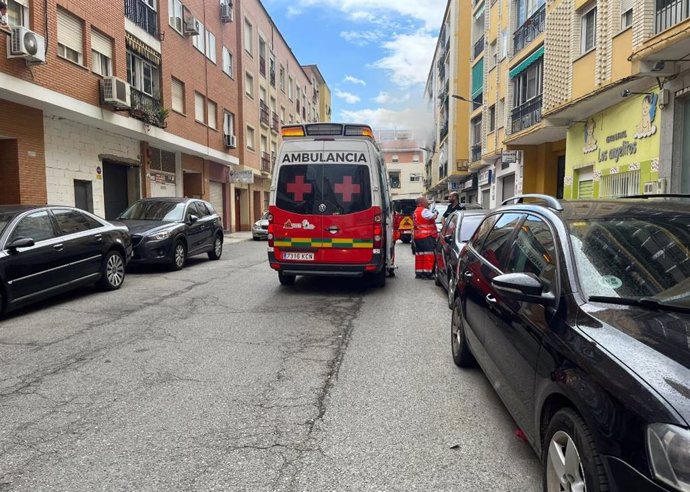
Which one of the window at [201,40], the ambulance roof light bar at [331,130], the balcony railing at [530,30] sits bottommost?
the ambulance roof light bar at [331,130]

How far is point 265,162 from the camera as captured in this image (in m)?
35.9

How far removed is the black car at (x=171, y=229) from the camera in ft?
34.6

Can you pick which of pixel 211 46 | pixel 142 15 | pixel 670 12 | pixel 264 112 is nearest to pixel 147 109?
pixel 142 15

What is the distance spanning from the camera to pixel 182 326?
Answer: 623cm

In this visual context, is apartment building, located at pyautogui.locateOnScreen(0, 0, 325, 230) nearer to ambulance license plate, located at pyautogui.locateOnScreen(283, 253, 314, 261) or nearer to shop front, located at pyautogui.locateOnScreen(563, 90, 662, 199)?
ambulance license plate, located at pyautogui.locateOnScreen(283, 253, 314, 261)

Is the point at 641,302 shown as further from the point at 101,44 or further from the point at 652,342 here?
the point at 101,44

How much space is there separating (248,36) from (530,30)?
19.2 metres

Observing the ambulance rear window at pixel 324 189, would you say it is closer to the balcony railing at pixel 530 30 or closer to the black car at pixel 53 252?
the black car at pixel 53 252

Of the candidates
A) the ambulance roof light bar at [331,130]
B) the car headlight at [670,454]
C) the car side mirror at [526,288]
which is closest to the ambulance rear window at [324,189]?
the ambulance roof light bar at [331,130]

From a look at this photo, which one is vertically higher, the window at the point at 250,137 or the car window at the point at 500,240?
the window at the point at 250,137

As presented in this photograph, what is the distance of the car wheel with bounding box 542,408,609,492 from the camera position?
1.92 m

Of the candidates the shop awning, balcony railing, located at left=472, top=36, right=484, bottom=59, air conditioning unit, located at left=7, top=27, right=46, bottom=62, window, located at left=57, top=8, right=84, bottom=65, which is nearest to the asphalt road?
air conditioning unit, located at left=7, top=27, right=46, bottom=62

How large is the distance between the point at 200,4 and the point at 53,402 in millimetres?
23655

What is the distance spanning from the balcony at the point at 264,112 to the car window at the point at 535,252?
109ft
